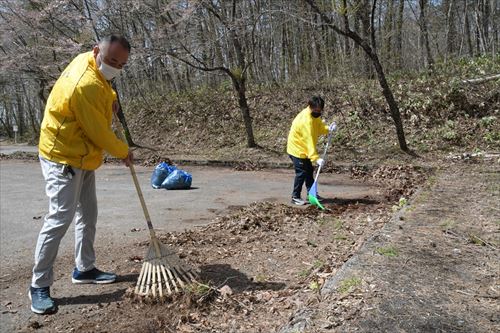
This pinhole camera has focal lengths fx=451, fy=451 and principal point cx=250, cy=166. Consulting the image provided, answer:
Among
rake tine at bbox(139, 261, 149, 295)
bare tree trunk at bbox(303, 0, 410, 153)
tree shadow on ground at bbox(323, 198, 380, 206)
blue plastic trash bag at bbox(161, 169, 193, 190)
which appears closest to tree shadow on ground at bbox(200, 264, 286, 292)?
rake tine at bbox(139, 261, 149, 295)

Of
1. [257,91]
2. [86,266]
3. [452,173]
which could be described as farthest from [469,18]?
[86,266]

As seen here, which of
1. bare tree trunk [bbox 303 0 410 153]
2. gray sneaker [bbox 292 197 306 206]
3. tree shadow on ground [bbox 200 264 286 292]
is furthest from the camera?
bare tree trunk [bbox 303 0 410 153]

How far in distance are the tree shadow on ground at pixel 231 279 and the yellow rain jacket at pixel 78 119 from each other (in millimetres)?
1315

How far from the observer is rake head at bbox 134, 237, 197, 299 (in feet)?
11.1

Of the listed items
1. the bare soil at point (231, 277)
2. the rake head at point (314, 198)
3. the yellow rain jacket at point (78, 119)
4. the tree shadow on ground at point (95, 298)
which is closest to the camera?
the bare soil at point (231, 277)

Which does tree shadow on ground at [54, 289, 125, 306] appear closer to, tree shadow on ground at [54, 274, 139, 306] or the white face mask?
tree shadow on ground at [54, 274, 139, 306]

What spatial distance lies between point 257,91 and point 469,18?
545 inches

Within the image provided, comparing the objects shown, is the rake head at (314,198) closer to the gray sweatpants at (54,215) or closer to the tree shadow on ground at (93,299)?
the tree shadow on ground at (93,299)

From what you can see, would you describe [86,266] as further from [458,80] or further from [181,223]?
[458,80]

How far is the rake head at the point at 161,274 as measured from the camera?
3.39 meters

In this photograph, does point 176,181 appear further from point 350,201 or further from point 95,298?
point 95,298

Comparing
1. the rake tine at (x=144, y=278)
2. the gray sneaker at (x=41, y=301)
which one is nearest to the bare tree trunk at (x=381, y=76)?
the rake tine at (x=144, y=278)

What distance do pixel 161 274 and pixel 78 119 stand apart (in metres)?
1.32

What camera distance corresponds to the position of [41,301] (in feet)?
11.1
